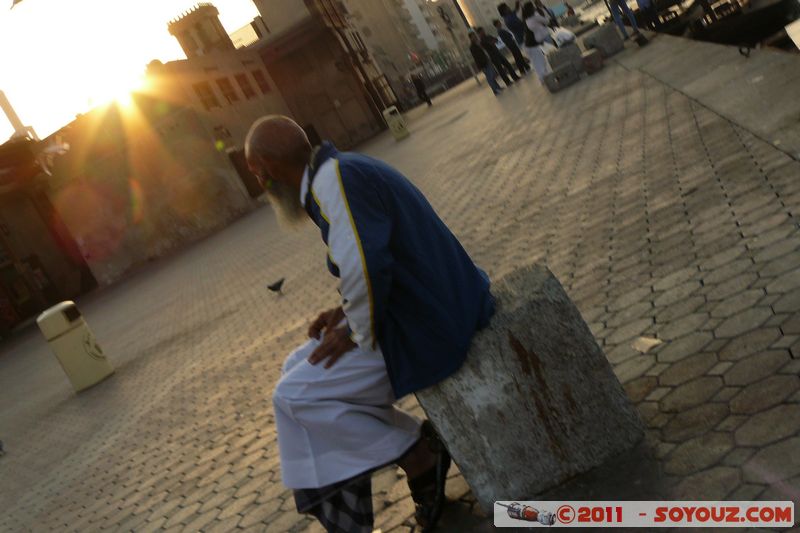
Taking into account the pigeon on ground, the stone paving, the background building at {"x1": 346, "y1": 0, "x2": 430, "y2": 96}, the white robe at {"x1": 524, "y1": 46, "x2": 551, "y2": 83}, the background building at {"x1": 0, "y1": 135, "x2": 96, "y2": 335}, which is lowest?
the stone paving

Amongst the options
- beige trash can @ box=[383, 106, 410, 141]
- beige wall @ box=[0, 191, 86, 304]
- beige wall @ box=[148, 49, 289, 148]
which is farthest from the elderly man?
beige wall @ box=[148, 49, 289, 148]

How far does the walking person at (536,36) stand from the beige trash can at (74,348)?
12.1 meters

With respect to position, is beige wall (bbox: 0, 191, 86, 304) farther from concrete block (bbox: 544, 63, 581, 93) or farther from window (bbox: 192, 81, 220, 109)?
concrete block (bbox: 544, 63, 581, 93)

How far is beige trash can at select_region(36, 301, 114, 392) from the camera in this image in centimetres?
1124

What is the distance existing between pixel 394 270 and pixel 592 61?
51.8ft

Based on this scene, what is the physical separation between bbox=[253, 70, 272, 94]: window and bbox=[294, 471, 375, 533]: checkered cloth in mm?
38771

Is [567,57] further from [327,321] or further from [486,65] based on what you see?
[327,321]

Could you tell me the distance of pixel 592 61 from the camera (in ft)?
57.5

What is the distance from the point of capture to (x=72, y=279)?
3041cm

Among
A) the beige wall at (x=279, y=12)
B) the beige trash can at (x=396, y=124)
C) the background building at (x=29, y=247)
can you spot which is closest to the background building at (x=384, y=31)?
the beige wall at (x=279, y=12)

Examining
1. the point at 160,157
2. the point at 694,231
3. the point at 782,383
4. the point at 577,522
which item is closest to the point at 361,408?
the point at 577,522

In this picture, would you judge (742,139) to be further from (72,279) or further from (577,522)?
(72,279)

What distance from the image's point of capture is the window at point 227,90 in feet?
116

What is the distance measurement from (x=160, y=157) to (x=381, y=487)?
28.6m
